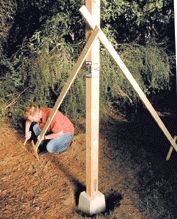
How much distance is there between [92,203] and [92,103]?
1328mm

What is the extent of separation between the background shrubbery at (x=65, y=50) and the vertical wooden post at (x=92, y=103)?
2.42m

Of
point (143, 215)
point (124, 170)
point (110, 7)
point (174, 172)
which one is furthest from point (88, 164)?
point (110, 7)

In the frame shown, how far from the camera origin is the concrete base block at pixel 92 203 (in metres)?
4.22

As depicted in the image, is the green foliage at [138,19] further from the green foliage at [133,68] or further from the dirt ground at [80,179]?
the dirt ground at [80,179]

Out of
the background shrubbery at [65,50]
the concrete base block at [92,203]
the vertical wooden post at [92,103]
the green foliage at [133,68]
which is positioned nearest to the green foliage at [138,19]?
the background shrubbery at [65,50]

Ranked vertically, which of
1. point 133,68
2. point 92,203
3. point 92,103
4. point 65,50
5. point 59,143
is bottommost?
point 92,203

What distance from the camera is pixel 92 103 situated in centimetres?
368

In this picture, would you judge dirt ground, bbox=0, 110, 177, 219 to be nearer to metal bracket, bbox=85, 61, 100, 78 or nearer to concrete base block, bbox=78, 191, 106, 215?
concrete base block, bbox=78, 191, 106, 215

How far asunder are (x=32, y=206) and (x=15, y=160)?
1.23m

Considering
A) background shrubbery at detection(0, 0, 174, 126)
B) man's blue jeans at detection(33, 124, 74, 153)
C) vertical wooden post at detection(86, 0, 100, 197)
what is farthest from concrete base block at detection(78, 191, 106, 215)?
background shrubbery at detection(0, 0, 174, 126)

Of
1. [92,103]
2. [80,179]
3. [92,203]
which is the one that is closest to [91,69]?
[92,103]

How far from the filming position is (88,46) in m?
3.44

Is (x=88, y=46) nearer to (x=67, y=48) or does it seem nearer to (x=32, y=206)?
(x=32, y=206)

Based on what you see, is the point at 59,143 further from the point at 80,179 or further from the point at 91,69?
the point at 91,69
